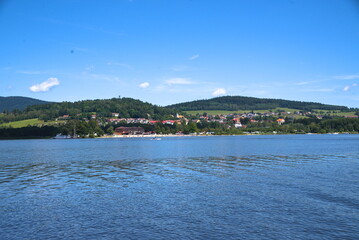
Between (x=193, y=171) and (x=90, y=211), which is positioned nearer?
(x=90, y=211)

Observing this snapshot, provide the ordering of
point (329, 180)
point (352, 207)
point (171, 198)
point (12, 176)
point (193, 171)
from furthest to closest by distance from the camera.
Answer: point (193, 171)
point (12, 176)
point (329, 180)
point (171, 198)
point (352, 207)

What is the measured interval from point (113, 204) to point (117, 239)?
19.3 ft

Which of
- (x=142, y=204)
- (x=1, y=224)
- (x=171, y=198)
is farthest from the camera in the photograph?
(x=171, y=198)

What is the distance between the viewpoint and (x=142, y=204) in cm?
1914

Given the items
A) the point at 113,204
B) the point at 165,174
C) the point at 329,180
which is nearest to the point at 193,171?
the point at 165,174

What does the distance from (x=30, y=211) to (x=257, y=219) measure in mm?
11815

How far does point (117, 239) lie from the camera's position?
44.3 feet

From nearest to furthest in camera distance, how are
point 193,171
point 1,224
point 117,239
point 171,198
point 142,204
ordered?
point 117,239
point 1,224
point 142,204
point 171,198
point 193,171

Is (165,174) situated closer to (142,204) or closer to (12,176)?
(142,204)

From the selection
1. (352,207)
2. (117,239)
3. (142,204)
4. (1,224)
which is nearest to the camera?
(117,239)

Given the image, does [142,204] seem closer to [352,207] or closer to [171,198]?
[171,198]

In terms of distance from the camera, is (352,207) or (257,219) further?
(352,207)

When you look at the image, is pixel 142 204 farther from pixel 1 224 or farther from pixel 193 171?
pixel 193 171

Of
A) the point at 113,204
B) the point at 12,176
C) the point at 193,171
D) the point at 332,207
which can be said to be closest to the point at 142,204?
the point at 113,204
